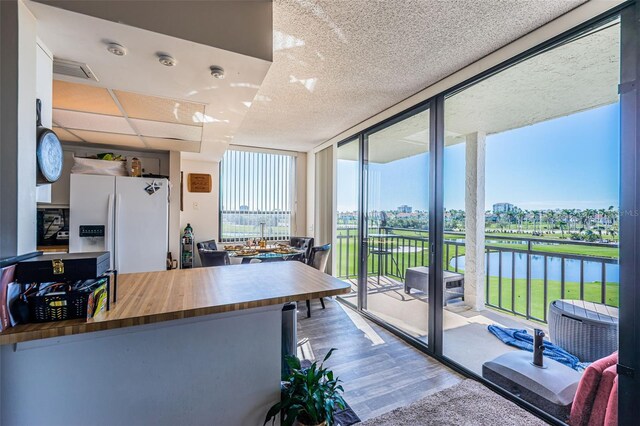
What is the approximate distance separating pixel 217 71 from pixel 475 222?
3408 millimetres

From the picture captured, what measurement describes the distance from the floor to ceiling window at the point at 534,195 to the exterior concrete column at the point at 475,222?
0.01m

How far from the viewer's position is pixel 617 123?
1611 mm

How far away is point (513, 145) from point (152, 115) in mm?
3569

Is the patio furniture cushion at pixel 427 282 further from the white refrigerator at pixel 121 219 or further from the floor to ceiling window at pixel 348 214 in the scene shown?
the white refrigerator at pixel 121 219

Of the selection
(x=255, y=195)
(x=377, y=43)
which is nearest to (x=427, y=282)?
(x=377, y=43)

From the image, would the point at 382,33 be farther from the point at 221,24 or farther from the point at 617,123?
the point at 617,123

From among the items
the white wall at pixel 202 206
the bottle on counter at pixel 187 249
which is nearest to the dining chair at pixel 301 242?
the white wall at pixel 202 206

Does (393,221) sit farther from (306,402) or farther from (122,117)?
(122,117)

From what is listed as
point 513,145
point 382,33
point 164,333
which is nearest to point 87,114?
point 164,333

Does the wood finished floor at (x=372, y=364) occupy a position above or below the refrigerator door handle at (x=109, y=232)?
below

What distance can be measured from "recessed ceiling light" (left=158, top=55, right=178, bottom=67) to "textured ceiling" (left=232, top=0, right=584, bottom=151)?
704 mm

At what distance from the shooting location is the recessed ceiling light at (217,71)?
5.38 feet

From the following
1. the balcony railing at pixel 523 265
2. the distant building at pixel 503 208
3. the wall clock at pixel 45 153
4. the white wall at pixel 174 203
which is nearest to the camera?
the wall clock at pixel 45 153

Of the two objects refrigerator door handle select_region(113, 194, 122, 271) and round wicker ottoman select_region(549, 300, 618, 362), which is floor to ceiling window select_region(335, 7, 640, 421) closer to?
round wicker ottoman select_region(549, 300, 618, 362)
